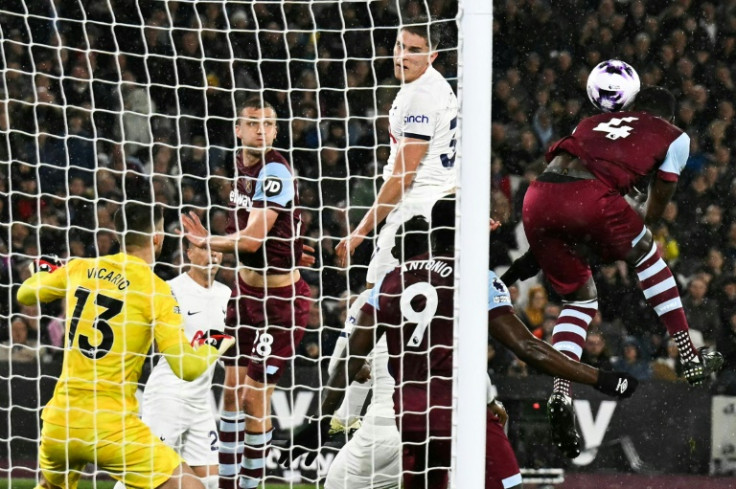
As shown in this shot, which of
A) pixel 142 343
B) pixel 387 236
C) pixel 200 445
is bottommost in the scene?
pixel 200 445

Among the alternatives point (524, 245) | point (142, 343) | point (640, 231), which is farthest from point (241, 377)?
point (524, 245)

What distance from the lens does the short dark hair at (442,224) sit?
5.16 m

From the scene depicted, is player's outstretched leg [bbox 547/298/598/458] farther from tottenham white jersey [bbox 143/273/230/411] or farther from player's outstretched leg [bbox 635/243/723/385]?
tottenham white jersey [bbox 143/273/230/411]

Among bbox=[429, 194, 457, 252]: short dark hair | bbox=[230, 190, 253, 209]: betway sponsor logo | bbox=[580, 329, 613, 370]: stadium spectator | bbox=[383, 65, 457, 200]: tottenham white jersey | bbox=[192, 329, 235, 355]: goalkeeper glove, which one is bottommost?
bbox=[580, 329, 613, 370]: stadium spectator

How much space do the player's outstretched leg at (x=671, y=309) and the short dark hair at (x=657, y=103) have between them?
2.05 ft

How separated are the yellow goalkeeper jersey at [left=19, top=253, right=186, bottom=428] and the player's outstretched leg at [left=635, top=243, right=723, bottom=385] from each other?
86.3 inches

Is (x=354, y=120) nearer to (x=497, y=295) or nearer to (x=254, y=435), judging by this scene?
(x=254, y=435)

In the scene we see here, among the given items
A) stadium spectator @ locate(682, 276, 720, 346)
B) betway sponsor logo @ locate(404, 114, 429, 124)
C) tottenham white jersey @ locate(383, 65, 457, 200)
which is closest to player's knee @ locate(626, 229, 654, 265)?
tottenham white jersey @ locate(383, 65, 457, 200)

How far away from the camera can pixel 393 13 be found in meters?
9.14

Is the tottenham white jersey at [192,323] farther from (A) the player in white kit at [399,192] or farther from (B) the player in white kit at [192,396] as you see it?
(A) the player in white kit at [399,192]

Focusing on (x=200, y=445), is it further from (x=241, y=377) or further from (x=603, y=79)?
(x=603, y=79)

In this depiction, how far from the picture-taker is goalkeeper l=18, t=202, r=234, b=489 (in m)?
5.24

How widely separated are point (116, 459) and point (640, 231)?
2.52m

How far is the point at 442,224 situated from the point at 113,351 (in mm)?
1485
